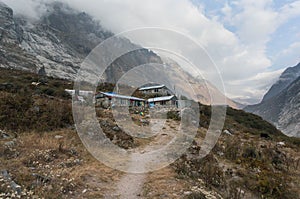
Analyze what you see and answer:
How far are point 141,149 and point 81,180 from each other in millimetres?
5343

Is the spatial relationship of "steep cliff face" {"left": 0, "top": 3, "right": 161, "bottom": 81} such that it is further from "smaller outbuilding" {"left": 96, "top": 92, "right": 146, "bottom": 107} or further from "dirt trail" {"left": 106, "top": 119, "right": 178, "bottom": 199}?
"dirt trail" {"left": 106, "top": 119, "right": 178, "bottom": 199}

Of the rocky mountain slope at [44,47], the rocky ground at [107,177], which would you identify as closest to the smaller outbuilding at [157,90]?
the rocky mountain slope at [44,47]

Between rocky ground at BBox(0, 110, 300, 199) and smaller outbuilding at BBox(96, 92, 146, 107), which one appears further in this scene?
smaller outbuilding at BBox(96, 92, 146, 107)

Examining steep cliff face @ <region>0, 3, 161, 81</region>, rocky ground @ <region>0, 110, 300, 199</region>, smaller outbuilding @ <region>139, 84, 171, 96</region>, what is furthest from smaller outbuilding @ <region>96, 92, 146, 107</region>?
rocky ground @ <region>0, 110, 300, 199</region>

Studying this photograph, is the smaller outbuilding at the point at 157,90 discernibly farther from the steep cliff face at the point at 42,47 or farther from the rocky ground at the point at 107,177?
the rocky ground at the point at 107,177

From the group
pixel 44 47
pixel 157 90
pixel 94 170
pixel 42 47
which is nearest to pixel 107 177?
pixel 94 170

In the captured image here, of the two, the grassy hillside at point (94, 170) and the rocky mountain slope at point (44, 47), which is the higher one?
the rocky mountain slope at point (44, 47)

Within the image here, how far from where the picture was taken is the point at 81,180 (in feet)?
22.1

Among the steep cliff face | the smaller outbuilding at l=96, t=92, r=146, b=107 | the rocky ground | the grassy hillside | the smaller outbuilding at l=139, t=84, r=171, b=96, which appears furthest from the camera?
the steep cliff face

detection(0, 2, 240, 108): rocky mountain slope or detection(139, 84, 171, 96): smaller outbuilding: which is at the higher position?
detection(0, 2, 240, 108): rocky mountain slope

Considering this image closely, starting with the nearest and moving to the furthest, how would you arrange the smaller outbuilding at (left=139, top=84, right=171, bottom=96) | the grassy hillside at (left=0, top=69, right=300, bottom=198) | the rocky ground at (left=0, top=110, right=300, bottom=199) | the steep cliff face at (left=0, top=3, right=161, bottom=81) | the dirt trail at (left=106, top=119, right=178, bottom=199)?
the rocky ground at (left=0, top=110, right=300, bottom=199) < the grassy hillside at (left=0, top=69, right=300, bottom=198) < the dirt trail at (left=106, top=119, right=178, bottom=199) < the smaller outbuilding at (left=139, top=84, right=171, bottom=96) < the steep cliff face at (left=0, top=3, right=161, bottom=81)

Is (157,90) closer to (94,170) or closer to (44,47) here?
(94,170)

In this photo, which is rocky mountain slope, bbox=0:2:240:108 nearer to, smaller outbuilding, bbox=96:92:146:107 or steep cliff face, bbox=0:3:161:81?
steep cliff face, bbox=0:3:161:81

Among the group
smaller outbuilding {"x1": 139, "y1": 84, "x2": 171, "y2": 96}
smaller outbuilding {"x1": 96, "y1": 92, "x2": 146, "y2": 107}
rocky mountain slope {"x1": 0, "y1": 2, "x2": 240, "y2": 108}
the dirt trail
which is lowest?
the dirt trail
